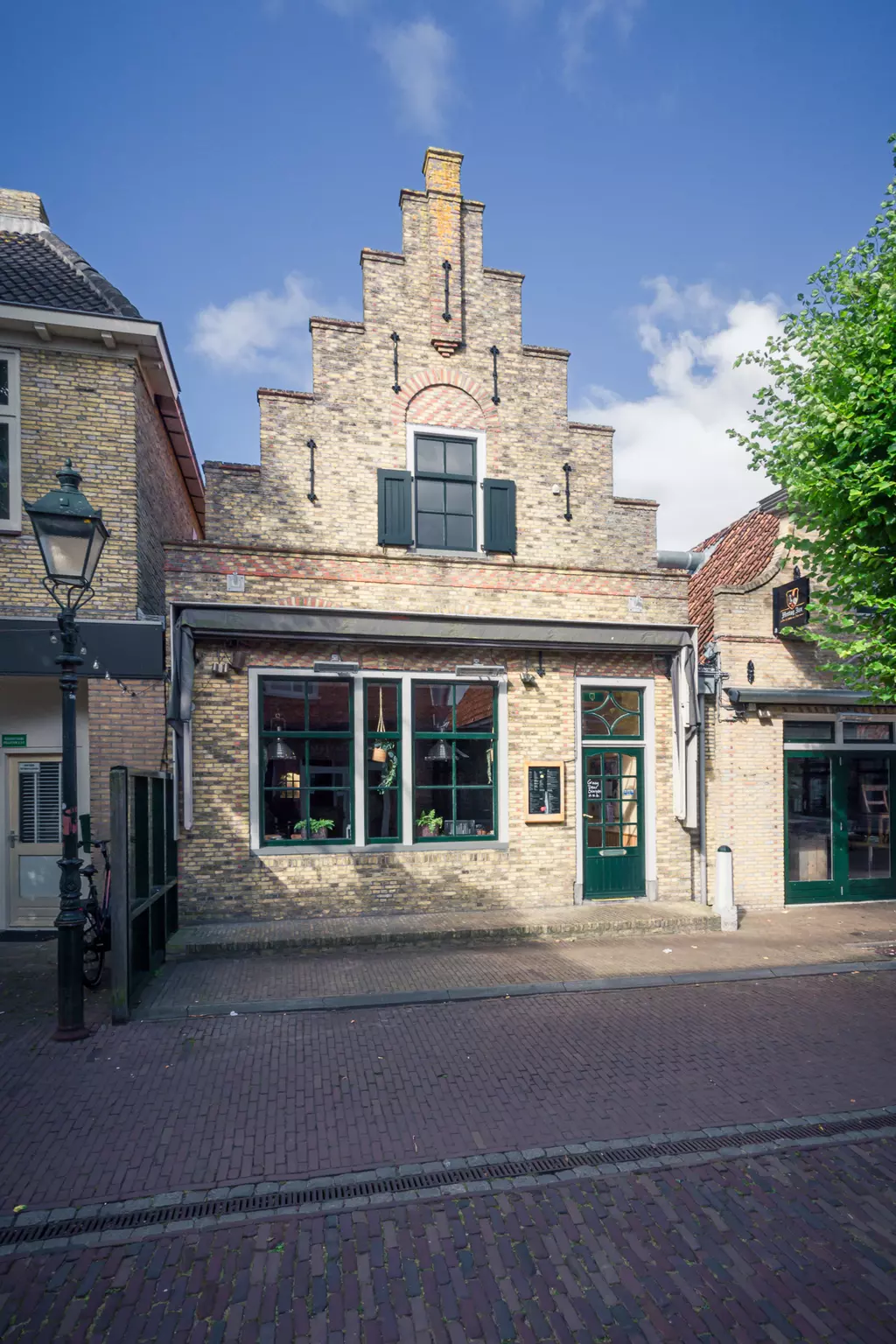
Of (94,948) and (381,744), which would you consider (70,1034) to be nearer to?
(94,948)

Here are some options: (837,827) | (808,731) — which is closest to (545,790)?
(808,731)

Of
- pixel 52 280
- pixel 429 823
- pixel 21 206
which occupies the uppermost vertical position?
pixel 21 206

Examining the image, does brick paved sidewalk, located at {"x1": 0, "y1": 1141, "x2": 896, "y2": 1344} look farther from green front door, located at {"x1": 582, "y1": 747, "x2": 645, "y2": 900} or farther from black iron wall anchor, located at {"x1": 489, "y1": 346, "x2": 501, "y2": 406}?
black iron wall anchor, located at {"x1": 489, "y1": 346, "x2": 501, "y2": 406}

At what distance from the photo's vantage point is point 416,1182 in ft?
13.9

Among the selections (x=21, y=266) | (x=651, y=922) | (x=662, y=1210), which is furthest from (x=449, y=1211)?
(x=21, y=266)

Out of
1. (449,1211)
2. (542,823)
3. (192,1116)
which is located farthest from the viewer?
(542,823)

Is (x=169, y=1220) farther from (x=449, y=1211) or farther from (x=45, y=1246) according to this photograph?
(x=449, y=1211)

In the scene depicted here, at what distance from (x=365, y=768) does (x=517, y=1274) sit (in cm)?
668

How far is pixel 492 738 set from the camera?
402 inches

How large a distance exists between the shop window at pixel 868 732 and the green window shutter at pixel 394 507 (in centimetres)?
778

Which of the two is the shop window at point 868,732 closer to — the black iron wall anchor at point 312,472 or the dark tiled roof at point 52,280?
the black iron wall anchor at point 312,472

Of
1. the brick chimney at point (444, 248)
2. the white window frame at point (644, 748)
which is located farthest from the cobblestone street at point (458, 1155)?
the brick chimney at point (444, 248)

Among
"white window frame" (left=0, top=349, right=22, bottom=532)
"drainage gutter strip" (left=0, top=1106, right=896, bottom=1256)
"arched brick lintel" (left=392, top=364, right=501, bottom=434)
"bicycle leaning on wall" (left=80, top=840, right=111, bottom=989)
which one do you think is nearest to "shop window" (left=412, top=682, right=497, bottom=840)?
"arched brick lintel" (left=392, top=364, right=501, bottom=434)

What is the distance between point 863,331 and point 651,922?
759 centimetres
